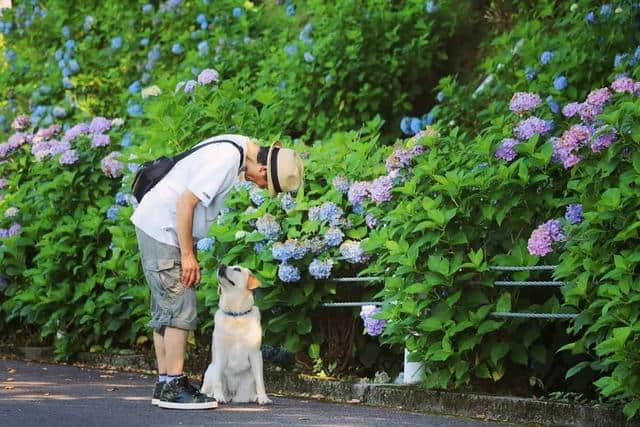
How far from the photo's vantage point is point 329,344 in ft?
30.1

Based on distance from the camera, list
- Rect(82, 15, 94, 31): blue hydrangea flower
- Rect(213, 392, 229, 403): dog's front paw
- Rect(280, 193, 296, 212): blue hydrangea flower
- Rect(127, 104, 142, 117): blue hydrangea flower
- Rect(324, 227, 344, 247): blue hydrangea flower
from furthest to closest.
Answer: Rect(82, 15, 94, 31): blue hydrangea flower < Rect(127, 104, 142, 117): blue hydrangea flower < Rect(280, 193, 296, 212): blue hydrangea flower < Rect(324, 227, 344, 247): blue hydrangea flower < Rect(213, 392, 229, 403): dog's front paw

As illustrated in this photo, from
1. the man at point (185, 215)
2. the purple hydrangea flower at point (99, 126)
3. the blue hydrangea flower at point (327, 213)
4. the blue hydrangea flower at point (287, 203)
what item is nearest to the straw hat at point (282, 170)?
the man at point (185, 215)

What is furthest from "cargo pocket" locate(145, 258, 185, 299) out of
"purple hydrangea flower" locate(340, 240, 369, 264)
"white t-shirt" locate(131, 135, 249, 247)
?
"purple hydrangea flower" locate(340, 240, 369, 264)

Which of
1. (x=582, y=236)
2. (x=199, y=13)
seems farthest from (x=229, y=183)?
(x=199, y=13)

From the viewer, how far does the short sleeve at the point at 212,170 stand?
7.12m

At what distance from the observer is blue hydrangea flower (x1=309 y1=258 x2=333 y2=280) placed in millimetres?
8734

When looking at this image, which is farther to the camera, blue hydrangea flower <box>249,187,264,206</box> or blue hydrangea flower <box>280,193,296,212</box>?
blue hydrangea flower <box>249,187,264,206</box>

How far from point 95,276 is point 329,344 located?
8.62 feet

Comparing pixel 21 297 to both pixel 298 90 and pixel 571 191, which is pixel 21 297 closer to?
pixel 298 90

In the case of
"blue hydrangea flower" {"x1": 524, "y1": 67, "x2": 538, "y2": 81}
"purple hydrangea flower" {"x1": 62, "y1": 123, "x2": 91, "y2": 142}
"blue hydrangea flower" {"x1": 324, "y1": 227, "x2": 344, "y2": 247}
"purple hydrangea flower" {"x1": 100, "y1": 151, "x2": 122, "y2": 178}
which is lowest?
"blue hydrangea flower" {"x1": 324, "y1": 227, "x2": 344, "y2": 247}

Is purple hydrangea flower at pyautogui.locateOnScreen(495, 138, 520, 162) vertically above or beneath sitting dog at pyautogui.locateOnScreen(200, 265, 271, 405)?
above

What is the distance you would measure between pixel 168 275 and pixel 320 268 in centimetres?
161

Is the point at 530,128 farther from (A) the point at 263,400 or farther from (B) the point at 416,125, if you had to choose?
(B) the point at 416,125

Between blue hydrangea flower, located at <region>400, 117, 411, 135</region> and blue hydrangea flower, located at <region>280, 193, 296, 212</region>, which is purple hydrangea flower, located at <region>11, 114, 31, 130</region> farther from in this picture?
blue hydrangea flower, located at <region>280, 193, 296, 212</region>
